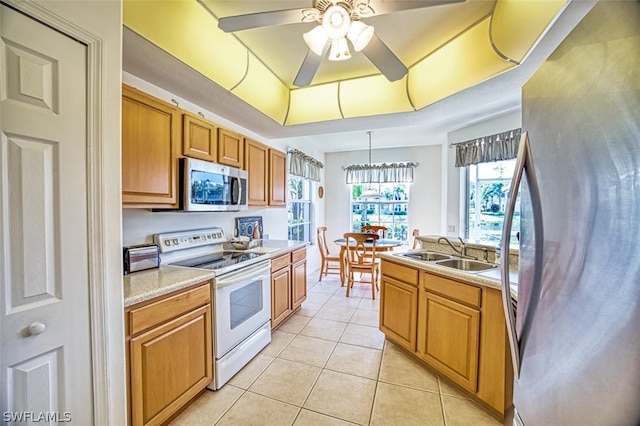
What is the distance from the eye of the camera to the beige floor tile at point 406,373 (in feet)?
6.40

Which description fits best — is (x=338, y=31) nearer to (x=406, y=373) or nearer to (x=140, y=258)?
Result: (x=140, y=258)

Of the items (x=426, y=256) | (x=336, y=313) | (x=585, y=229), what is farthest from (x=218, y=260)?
(x=585, y=229)

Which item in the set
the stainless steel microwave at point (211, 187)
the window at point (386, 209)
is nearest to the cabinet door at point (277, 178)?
Result: the stainless steel microwave at point (211, 187)

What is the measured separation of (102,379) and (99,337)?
190mm

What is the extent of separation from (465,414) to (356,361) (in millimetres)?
865

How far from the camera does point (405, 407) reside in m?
1.72

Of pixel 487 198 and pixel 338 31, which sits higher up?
pixel 338 31

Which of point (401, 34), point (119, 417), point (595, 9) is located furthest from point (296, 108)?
point (119, 417)

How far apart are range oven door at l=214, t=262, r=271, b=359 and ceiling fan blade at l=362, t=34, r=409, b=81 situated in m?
1.86

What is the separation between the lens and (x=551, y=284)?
689mm

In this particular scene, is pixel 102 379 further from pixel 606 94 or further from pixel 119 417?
pixel 606 94

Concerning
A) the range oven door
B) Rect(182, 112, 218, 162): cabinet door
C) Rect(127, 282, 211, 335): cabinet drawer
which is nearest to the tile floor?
the range oven door

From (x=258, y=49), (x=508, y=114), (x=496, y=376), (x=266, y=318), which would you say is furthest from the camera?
(x=508, y=114)

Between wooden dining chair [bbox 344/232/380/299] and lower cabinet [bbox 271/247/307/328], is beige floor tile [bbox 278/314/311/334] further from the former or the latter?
wooden dining chair [bbox 344/232/380/299]
